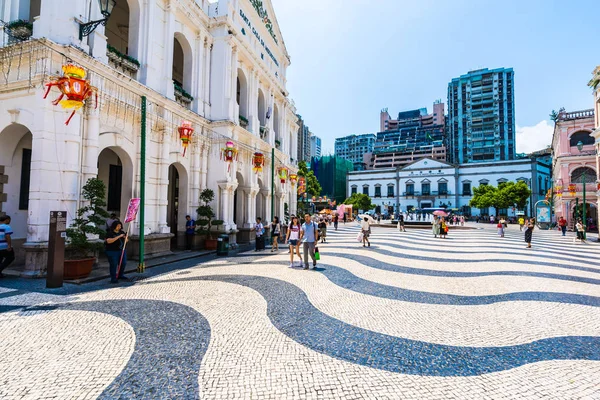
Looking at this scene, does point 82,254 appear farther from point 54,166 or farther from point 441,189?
point 441,189

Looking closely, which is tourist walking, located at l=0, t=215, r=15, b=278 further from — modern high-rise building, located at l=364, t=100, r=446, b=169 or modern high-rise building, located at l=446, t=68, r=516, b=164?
modern high-rise building, located at l=364, t=100, r=446, b=169

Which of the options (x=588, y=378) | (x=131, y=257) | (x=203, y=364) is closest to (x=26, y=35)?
(x=131, y=257)

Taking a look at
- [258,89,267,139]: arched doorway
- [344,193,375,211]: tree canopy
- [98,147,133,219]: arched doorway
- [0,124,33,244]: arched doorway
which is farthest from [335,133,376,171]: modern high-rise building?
[0,124,33,244]: arched doorway

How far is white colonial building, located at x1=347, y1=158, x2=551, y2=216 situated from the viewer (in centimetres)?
5722

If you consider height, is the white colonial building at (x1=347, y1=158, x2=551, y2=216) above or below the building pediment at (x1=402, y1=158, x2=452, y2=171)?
below

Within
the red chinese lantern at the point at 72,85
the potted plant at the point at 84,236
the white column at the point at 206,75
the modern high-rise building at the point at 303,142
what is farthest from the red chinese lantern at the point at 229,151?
the modern high-rise building at the point at 303,142

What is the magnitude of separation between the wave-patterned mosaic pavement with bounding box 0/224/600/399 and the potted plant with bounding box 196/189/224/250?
20.5 feet

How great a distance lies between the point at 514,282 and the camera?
25.2 ft

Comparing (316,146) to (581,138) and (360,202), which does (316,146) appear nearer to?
(360,202)

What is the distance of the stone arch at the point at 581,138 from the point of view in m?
33.0

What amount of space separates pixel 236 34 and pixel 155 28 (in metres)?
5.42

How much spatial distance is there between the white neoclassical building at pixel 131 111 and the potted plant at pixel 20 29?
40mm

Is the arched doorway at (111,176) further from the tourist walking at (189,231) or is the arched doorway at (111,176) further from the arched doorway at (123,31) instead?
the arched doorway at (123,31)

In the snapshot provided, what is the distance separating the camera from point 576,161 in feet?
108
